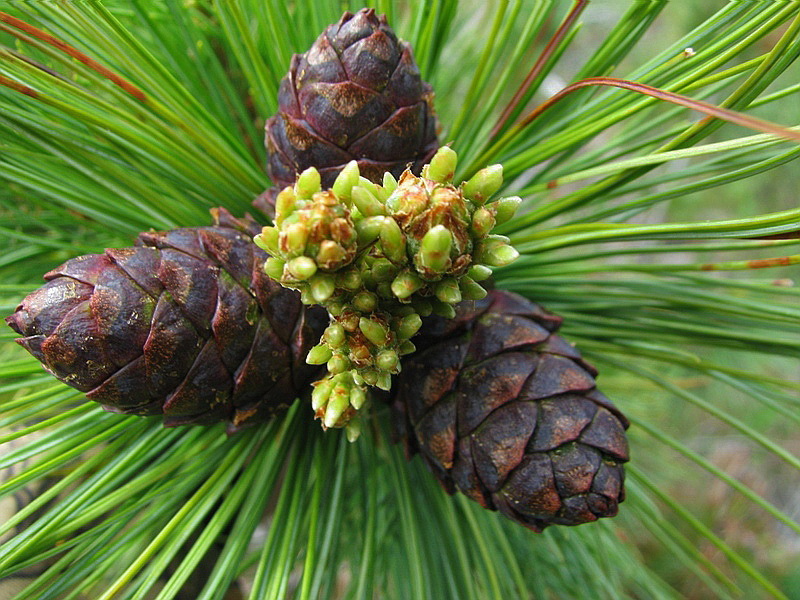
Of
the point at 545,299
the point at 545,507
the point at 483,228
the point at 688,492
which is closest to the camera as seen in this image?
the point at 483,228

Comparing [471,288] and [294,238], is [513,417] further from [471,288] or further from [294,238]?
[294,238]

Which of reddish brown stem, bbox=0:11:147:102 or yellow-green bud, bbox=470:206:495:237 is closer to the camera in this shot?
yellow-green bud, bbox=470:206:495:237

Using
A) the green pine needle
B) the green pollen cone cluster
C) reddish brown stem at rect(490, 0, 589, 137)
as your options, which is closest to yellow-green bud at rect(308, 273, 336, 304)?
the green pollen cone cluster

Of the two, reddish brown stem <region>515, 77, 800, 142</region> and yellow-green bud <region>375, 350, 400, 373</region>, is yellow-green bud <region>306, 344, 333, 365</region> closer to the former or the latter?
yellow-green bud <region>375, 350, 400, 373</region>

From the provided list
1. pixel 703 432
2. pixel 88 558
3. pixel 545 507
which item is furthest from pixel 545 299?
pixel 703 432

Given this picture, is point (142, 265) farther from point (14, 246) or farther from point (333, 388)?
point (14, 246)

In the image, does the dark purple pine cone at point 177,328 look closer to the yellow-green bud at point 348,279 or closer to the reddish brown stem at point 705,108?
the yellow-green bud at point 348,279
